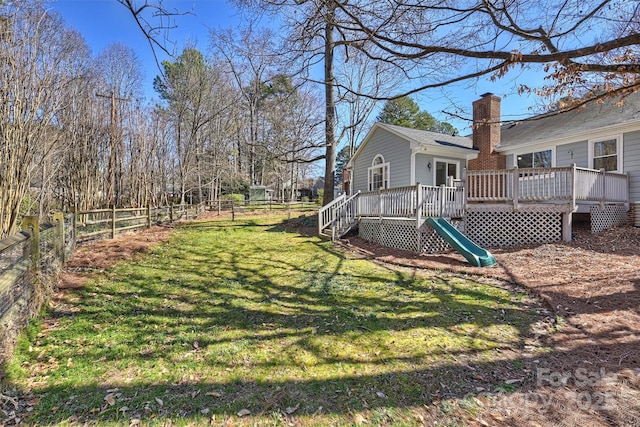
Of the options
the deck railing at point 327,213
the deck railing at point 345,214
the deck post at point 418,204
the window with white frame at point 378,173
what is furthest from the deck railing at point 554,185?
the window with white frame at point 378,173

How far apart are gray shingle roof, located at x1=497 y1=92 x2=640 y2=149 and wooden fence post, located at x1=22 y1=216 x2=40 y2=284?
10880 mm

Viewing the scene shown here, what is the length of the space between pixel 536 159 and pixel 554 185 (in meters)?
4.64

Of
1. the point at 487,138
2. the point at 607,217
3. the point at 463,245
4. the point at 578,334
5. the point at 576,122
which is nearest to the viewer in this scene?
the point at 578,334

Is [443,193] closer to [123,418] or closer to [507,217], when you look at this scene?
[507,217]

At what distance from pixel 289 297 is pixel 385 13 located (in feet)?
16.1

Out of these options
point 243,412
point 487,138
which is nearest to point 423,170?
point 487,138

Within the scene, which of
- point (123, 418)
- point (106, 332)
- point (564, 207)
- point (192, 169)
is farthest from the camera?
point (192, 169)

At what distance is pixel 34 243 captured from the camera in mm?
4336

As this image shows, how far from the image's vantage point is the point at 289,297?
16.9 feet

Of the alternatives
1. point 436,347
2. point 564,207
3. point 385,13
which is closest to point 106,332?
point 436,347

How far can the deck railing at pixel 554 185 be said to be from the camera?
8703mm

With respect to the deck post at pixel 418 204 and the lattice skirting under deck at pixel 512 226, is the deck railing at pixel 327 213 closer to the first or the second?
the deck post at pixel 418 204

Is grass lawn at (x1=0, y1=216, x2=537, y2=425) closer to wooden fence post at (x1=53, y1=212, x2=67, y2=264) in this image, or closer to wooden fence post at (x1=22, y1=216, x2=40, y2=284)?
wooden fence post at (x1=22, y1=216, x2=40, y2=284)

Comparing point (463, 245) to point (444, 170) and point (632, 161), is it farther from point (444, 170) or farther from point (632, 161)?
point (632, 161)
